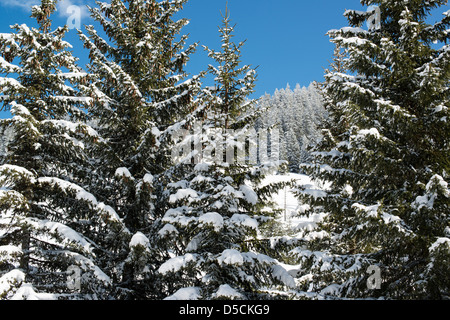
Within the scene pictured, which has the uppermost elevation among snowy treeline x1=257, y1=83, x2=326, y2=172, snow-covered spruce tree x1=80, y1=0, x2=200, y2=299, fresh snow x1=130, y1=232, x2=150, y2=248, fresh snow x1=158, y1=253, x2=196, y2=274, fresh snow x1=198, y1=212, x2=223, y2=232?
snowy treeline x1=257, y1=83, x2=326, y2=172

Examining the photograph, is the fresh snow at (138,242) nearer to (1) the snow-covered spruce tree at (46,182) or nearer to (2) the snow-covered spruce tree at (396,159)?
(1) the snow-covered spruce tree at (46,182)

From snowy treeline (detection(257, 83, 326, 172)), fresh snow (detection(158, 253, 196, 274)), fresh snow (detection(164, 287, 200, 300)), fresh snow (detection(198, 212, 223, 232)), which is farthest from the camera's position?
snowy treeline (detection(257, 83, 326, 172))

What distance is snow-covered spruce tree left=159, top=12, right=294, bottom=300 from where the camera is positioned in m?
7.16

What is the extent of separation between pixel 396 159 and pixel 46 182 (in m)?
9.57

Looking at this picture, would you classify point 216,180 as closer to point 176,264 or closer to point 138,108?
point 176,264

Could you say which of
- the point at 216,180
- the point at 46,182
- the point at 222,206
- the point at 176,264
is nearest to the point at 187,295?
the point at 176,264

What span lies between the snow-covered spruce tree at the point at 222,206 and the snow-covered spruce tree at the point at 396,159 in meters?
1.55

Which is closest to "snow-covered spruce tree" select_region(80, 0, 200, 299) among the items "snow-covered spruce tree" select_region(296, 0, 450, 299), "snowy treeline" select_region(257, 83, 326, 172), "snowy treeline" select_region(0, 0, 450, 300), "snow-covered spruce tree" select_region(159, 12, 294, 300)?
"snowy treeline" select_region(0, 0, 450, 300)

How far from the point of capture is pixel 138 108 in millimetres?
9789

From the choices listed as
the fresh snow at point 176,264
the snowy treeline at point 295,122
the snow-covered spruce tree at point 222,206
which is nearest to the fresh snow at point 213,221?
the snow-covered spruce tree at point 222,206

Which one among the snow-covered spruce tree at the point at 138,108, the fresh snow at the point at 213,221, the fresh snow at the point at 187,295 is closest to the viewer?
the fresh snow at the point at 187,295

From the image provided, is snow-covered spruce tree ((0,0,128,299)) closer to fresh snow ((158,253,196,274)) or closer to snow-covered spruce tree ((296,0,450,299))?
fresh snow ((158,253,196,274))

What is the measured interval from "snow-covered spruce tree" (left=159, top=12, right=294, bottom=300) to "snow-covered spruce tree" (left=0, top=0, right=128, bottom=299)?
205 centimetres

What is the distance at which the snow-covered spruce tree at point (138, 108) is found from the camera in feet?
29.7
